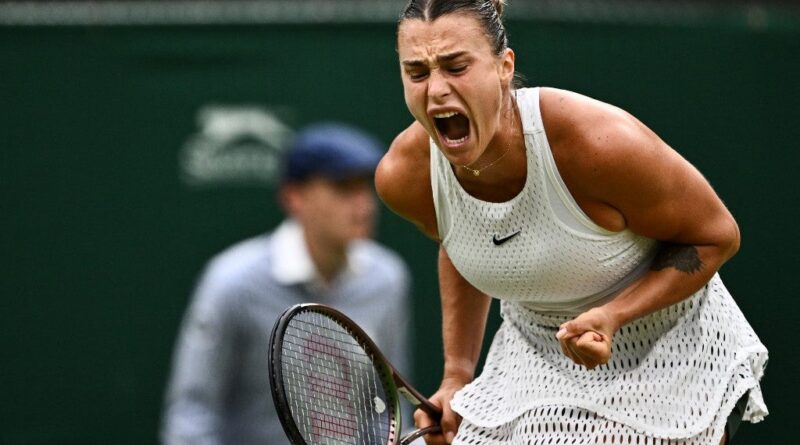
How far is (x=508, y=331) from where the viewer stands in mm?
3584

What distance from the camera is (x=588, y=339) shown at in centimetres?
295

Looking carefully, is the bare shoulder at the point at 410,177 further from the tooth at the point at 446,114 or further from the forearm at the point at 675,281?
the forearm at the point at 675,281

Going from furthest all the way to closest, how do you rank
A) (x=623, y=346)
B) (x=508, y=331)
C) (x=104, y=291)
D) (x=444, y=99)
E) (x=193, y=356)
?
(x=104, y=291)
(x=193, y=356)
(x=508, y=331)
(x=623, y=346)
(x=444, y=99)

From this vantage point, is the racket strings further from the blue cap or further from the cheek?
the blue cap

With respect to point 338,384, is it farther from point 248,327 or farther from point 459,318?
point 248,327

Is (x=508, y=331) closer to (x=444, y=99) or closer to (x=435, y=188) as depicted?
(x=435, y=188)

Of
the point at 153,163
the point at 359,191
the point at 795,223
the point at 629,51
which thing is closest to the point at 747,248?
the point at 795,223

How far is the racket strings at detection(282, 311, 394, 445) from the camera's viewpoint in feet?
11.1

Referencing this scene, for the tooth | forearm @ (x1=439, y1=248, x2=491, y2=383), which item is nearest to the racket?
forearm @ (x1=439, y1=248, x2=491, y2=383)

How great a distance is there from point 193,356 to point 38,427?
1297 millimetres

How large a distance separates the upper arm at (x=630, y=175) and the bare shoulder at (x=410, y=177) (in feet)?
1.18

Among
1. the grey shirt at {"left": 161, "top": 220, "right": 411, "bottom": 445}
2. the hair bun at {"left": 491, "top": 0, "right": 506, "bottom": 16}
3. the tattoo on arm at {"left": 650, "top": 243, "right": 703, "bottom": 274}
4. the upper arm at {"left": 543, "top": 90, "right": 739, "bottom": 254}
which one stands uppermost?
the hair bun at {"left": 491, "top": 0, "right": 506, "bottom": 16}

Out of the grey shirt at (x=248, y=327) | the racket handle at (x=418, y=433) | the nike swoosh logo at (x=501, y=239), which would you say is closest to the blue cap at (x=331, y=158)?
the grey shirt at (x=248, y=327)

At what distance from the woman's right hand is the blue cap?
4.97ft
